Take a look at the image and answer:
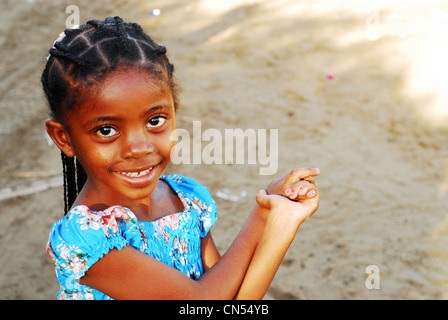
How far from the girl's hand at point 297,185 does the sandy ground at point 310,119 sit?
3.82 ft

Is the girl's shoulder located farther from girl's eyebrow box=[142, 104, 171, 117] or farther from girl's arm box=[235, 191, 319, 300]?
girl's eyebrow box=[142, 104, 171, 117]

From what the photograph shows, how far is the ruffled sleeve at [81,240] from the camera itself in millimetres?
1392

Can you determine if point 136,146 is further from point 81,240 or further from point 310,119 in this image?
point 310,119

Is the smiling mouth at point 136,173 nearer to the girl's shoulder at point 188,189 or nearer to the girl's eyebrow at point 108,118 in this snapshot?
the girl's eyebrow at point 108,118

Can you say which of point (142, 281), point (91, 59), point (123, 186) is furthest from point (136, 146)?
point (142, 281)

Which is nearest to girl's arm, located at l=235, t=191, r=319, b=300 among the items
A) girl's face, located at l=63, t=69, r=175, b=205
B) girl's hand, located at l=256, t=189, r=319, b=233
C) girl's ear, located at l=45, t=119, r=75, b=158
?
girl's hand, located at l=256, t=189, r=319, b=233

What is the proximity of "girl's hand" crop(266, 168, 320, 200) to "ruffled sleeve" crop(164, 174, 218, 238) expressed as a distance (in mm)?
222

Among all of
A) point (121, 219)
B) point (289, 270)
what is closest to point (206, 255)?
point (121, 219)

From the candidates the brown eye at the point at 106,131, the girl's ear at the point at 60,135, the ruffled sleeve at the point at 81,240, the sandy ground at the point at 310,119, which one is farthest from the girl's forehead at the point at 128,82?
the sandy ground at the point at 310,119

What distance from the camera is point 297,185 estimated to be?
1.67 meters

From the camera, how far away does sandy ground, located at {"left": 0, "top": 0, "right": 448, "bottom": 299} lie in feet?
10.2

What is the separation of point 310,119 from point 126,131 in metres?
3.14

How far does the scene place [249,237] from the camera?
5.43 ft

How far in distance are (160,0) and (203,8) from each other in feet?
1.86
